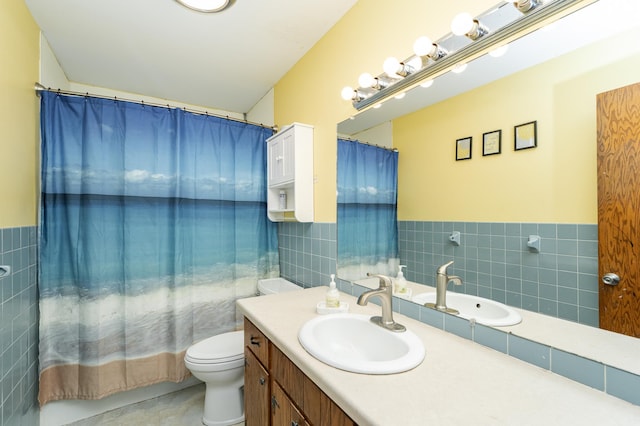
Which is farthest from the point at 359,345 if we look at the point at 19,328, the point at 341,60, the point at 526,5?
the point at 19,328

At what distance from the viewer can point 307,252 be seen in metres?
2.12

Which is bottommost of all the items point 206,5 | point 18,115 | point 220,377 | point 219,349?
point 220,377

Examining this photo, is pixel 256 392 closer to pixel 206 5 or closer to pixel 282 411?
pixel 282 411

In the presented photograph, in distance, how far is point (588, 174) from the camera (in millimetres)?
792

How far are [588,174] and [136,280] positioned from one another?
2.35m

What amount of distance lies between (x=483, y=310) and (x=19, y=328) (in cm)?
219

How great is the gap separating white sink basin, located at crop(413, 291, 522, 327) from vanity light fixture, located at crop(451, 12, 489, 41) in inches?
37.4

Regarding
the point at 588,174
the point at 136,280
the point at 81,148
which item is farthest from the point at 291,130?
the point at 588,174

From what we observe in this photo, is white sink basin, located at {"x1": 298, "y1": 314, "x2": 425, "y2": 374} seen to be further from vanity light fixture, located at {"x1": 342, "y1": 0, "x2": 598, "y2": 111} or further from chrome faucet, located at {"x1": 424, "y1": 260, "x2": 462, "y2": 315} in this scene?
vanity light fixture, located at {"x1": 342, "y1": 0, "x2": 598, "y2": 111}

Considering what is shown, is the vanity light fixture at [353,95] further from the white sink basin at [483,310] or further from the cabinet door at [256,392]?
the cabinet door at [256,392]

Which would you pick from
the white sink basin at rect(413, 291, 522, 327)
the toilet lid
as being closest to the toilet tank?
the toilet lid

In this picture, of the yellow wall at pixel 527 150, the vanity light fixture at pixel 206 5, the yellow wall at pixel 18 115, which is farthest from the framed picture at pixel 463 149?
the yellow wall at pixel 18 115

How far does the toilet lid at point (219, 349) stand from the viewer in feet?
5.76

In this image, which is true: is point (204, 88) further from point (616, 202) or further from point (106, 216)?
point (616, 202)
